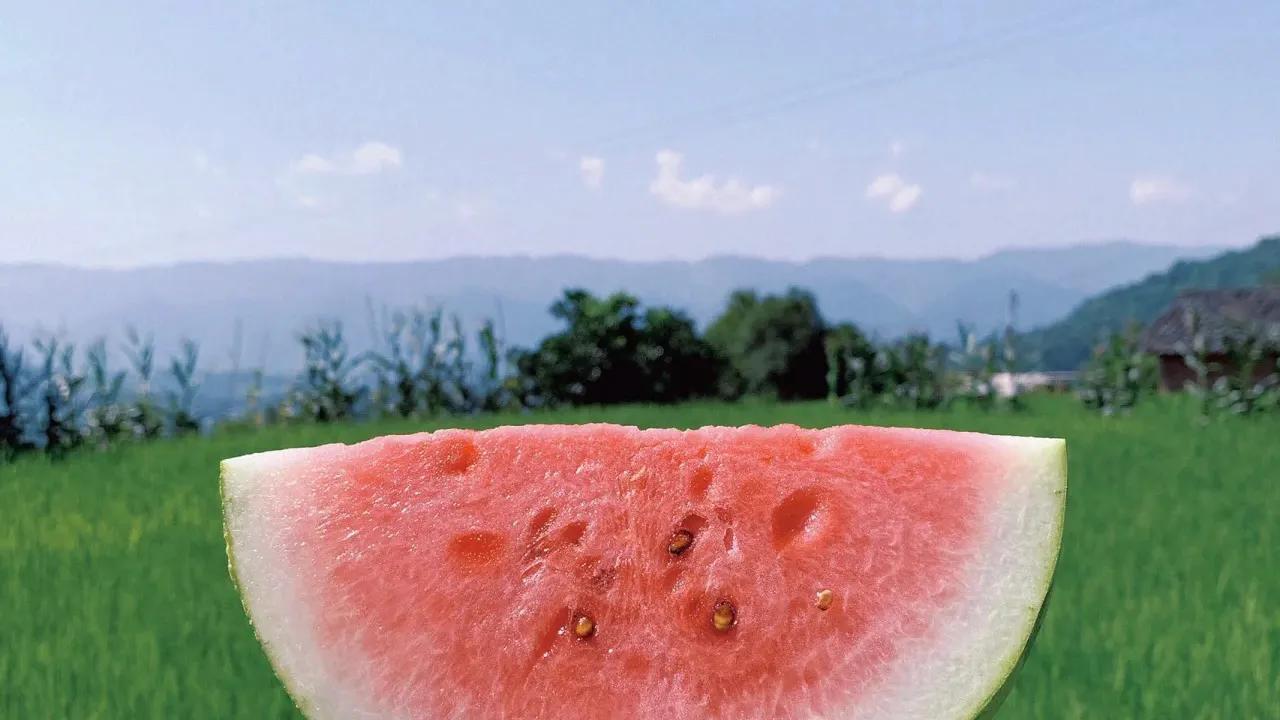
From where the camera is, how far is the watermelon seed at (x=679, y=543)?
1627 millimetres

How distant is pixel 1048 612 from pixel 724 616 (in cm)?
207

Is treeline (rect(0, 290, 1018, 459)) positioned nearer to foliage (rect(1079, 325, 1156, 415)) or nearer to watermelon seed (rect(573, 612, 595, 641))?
foliage (rect(1079, 325, 1156, 415))

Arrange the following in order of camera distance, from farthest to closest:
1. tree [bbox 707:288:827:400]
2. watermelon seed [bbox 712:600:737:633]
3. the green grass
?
tree [bbox 707:288:827:400], the green grass, watermelon seed [bbox 712:600:737:633]

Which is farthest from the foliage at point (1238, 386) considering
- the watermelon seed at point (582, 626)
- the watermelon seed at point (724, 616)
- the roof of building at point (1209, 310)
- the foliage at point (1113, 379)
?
the roof of building at point (1209, 310)

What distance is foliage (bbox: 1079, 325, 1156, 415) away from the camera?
10.8 m

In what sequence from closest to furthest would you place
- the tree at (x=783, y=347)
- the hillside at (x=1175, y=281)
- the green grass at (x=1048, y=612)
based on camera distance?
1. the green grass at (x=1048, y=612)
2. the tree at (x=783, y=347)
3. the hillside at (x=1175, y=281)

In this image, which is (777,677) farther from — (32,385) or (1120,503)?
(32,385)

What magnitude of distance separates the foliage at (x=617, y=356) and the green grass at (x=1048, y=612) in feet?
24.8

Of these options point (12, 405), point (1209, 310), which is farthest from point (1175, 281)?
point (12, 405)

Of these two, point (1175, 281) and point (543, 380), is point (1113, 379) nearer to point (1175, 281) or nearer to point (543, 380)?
point (543, 380)

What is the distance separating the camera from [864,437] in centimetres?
181

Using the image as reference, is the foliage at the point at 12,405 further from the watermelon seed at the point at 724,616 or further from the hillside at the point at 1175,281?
the hillside at the point at 1175,281

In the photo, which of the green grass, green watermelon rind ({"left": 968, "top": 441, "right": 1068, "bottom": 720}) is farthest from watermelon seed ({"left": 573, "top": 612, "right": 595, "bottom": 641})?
the green grass

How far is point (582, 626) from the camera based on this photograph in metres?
1.61
